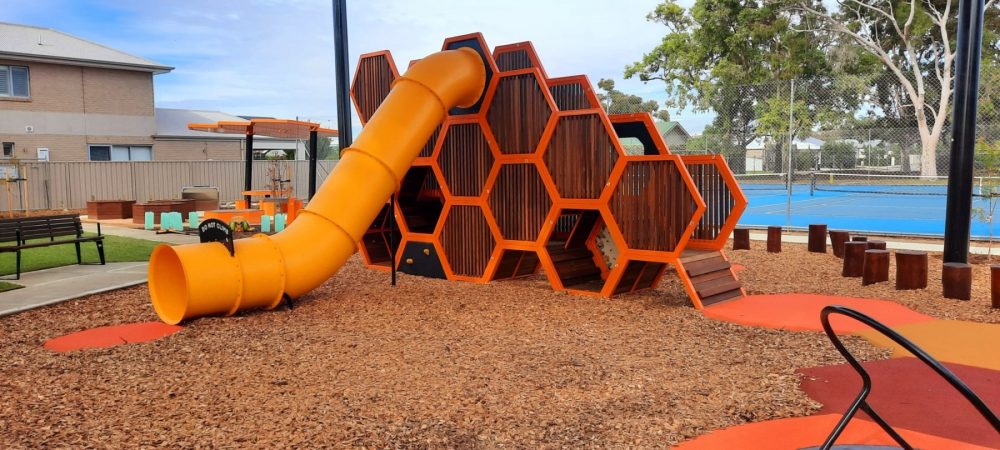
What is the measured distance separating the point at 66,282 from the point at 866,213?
1753 centimetres

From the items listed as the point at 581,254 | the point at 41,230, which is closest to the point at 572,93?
the point at 581,254

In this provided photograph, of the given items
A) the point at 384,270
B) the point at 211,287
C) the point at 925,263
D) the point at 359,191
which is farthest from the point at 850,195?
the point at 211,287

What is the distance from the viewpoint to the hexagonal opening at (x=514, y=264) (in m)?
8.84

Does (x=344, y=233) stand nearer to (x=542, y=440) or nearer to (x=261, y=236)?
(x=261, y=236)

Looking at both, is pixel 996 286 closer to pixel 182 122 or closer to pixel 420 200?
pixel 420 200

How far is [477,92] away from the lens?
8.62 metres

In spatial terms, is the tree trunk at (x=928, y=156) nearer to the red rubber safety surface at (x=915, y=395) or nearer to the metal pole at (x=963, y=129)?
the metal pole at (x=963, y=129)

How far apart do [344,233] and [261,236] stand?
2.63ft

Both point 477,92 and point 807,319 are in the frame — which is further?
point 477,92

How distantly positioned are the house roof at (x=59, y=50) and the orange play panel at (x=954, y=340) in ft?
88.6

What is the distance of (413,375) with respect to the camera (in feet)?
16.0

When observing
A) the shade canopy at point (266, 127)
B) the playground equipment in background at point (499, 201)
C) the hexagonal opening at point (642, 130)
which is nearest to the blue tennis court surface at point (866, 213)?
the hexagonal opening at point (642, 130)

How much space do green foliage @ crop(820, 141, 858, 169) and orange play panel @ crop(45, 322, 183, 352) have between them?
19.2 m

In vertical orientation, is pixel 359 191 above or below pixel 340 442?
above
